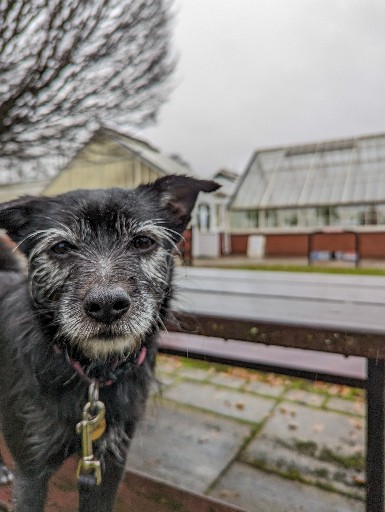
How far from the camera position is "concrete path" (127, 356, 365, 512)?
202 cm

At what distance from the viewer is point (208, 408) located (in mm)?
3020

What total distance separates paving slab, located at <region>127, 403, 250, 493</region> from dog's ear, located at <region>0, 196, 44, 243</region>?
127cm

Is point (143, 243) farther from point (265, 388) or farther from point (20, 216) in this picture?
point (265, 388)

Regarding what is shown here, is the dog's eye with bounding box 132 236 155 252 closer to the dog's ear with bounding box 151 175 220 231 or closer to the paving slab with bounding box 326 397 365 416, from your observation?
the dog's ear with bounding box 151 175 220 231

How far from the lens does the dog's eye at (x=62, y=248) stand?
1285 millimetres

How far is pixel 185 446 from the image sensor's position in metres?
2.49

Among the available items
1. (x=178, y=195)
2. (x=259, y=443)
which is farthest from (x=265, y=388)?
(x=178, y=195)

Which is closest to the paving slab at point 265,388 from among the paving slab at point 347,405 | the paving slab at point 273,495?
the paving slab at point 347,405

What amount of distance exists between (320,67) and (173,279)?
5.01 meters

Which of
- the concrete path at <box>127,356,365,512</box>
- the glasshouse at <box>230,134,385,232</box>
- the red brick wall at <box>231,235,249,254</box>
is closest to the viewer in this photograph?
the concrete path at <box>127,356,365,512</box>

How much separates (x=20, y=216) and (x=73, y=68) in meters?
2.73

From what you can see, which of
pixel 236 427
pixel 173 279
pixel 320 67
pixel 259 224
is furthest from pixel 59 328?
pixel 259 224

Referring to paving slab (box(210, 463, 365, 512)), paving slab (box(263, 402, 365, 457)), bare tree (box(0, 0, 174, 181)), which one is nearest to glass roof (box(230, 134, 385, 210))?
bare tree (box(0, 0, 174, 181))

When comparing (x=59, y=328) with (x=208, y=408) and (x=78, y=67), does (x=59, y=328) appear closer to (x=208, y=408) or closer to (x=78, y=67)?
(x=208, y=408)
